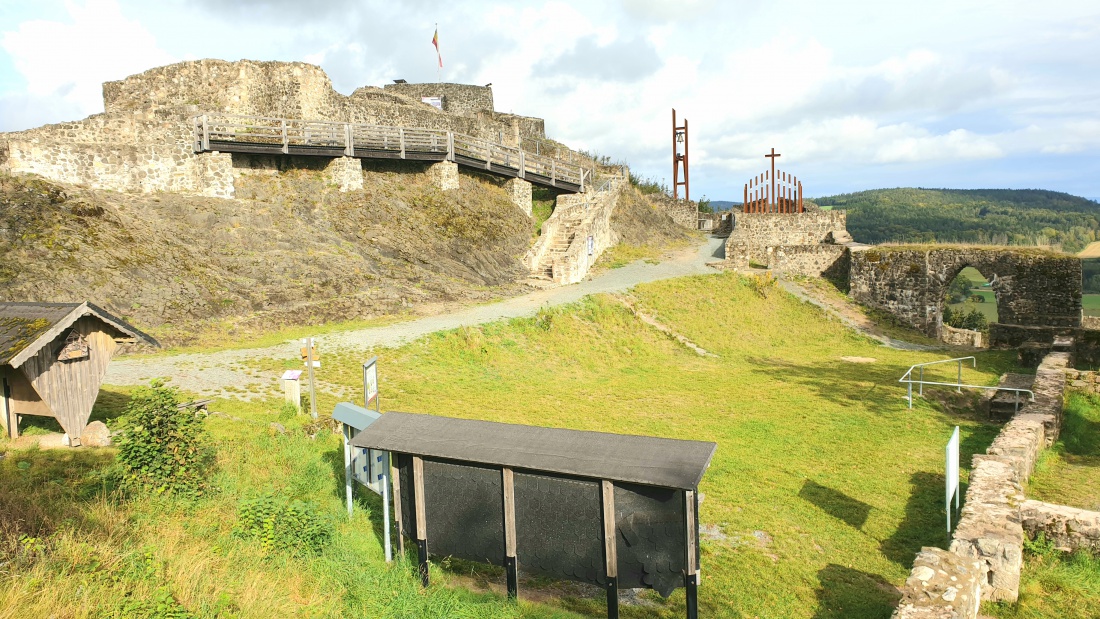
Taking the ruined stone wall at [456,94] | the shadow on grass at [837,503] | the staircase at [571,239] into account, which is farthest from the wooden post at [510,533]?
the ruined stone wall at [456,94]

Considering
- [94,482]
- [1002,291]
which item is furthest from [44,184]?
[1002,291]

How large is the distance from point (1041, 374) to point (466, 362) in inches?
501

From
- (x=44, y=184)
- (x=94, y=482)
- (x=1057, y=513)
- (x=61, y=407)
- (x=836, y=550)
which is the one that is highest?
(x=44, y=184)

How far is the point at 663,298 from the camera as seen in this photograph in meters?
25.1

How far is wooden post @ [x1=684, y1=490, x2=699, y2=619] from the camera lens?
581cm

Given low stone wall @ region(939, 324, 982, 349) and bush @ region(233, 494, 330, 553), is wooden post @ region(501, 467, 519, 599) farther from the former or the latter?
low stone wall @ region(939, 324, 982, 349)

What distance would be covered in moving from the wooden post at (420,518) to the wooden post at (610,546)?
1.75 meters

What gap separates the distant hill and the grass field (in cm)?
3911

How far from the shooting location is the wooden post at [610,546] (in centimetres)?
596

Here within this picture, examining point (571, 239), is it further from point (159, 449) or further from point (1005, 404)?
point (159, 449)

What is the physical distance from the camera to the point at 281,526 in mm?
7047

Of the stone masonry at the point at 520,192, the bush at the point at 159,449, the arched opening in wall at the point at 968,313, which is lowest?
the arched opening in wall at the point at 968,313

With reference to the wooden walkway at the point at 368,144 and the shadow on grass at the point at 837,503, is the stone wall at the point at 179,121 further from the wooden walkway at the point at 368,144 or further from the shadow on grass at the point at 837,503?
the shadow on grass at the point at 837,503

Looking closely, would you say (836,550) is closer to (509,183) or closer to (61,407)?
(61,407)
